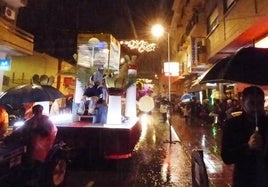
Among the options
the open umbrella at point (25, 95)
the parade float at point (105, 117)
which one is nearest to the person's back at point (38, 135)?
the open umbrella at point (25, 95)

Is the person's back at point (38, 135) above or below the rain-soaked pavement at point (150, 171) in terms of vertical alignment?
above

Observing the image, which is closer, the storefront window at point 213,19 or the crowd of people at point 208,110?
the crowd of people at point 208,110

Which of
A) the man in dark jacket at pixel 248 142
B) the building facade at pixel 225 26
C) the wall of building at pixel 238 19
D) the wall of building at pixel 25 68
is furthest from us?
the wall of building at pixel 25 68

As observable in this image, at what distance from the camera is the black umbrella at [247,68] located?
117 inches

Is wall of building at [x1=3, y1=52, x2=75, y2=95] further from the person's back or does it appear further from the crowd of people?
the person's back

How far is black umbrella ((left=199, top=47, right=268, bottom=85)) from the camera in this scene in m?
2.97

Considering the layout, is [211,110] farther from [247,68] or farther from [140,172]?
[247,68]

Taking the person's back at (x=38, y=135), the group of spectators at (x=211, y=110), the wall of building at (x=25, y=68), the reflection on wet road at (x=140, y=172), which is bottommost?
the reflection on wet road at (x=140, y=172)

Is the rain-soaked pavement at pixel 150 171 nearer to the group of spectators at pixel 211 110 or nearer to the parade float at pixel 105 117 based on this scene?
the parade float at pixel 105 117

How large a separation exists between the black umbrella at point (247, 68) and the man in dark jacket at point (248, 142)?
0.42 feet

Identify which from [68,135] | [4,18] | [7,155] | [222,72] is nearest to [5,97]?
[7,155]

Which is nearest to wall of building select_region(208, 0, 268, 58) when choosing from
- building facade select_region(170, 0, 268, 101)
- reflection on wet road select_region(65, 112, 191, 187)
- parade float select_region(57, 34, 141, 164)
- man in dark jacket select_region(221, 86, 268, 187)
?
building facade select_region(170, 0, 268, 101)

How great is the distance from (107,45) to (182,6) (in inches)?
994

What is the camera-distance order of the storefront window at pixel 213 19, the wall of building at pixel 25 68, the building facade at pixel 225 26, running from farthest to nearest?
the wall of building at pixel 25 68
the storefront window at pixel 213 19
the building facade at pixel 225 26
